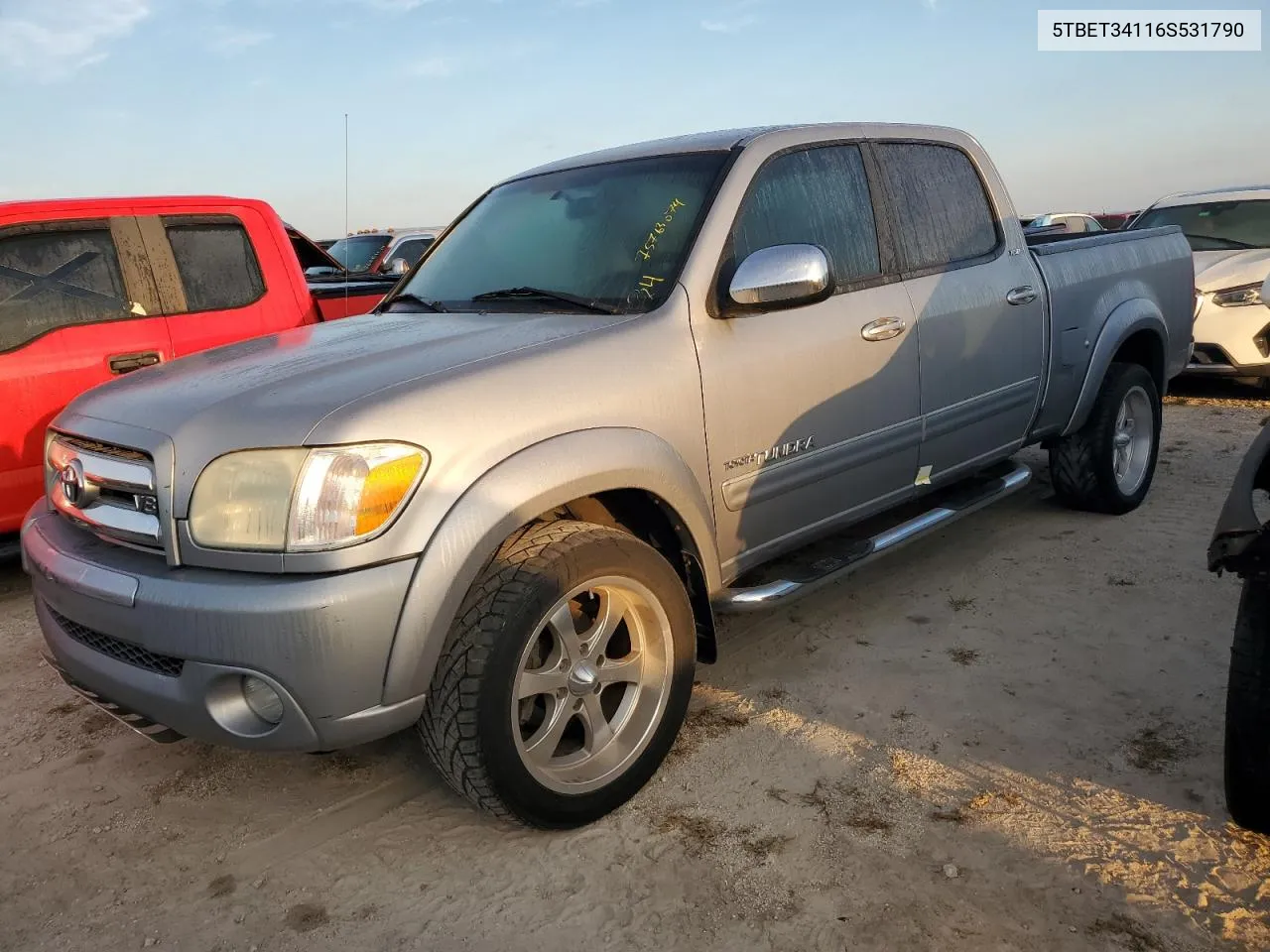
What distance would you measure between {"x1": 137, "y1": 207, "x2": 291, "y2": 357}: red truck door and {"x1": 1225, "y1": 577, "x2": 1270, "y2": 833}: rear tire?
4451 mm

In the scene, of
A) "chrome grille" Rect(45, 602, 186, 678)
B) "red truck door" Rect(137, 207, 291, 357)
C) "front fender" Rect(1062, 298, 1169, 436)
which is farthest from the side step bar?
"red truck door" Rect(137, 207, 291, 357)

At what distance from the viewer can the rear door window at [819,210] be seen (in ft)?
10.4

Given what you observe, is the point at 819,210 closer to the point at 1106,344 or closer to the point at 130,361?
the point at 1106,344

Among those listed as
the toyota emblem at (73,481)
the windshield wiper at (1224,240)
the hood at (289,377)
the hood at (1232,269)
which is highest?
the hood at (289,377)

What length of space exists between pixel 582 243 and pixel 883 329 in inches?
43.1

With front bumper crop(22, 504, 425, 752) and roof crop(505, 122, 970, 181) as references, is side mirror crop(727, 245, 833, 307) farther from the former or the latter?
front bumper crop(22, 504, 425, 752)

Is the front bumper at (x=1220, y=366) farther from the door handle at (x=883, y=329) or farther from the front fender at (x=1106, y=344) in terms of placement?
the door handle at (x=883, y=329)

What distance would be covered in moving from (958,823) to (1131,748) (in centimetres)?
70

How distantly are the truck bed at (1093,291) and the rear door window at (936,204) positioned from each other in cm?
40

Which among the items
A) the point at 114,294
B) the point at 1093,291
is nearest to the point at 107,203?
the point at 114,294

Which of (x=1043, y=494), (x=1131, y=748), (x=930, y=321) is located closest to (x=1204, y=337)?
(x=1043, y=494)

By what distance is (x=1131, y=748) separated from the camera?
2.82 meters

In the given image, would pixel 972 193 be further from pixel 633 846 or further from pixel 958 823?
pixel 633 846

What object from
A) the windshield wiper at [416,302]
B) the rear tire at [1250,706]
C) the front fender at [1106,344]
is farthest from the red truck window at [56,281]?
the rear tire at [1250,706]
